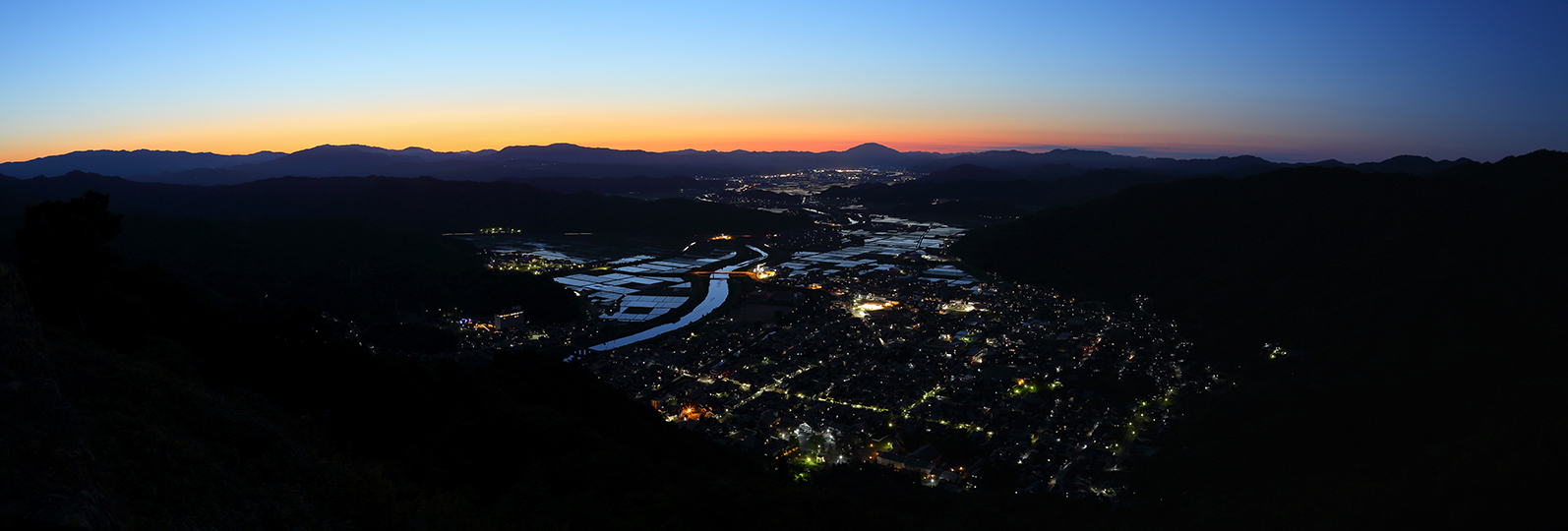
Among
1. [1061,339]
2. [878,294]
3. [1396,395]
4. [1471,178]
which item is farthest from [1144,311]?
[1471,178]

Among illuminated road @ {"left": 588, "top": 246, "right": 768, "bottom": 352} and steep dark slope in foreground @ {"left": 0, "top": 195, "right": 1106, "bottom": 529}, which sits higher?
steep dark slope in foreground @ {"left": 0, "top": 195, "right": 1106, "bottom": 529}

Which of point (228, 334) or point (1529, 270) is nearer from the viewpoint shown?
point (228, 334)

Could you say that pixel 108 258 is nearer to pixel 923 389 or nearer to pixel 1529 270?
pixel 923 389

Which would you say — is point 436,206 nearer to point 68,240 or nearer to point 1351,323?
point 68,240


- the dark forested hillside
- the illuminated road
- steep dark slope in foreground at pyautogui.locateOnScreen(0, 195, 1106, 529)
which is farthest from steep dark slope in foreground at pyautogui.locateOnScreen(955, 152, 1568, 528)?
the dark forested hillside

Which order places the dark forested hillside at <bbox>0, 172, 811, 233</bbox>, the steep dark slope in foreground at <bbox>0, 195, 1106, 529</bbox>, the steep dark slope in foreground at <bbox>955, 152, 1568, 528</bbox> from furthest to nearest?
the dark forested hillside at <bbox>0, 172, 811, 233</bbox>, the steep dark slope in foreground at <bbox>955, 152, 1568, 528</bbox>, the steep dark slope in foreground at <bbox>0, 195, 1106, 529</bbox>

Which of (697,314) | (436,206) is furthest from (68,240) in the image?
(436,206)

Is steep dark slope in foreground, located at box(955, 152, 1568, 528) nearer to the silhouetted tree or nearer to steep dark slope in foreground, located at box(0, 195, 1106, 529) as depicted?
steep dark slope in foreground, located at box(0, 195, 1106, 529)
